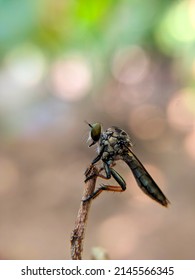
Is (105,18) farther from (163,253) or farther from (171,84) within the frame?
(171,84)

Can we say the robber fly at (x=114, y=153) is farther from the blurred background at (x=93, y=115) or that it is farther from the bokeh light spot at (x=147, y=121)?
the bokeh light spot at (x=147, y=121)

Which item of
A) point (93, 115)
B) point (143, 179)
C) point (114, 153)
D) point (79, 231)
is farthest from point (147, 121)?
point (79, 231)

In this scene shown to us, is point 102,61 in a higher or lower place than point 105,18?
higher

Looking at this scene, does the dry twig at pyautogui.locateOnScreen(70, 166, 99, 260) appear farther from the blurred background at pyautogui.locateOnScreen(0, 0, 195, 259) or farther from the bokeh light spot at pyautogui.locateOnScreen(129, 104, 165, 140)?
the bokeh light spot at pyautogui.locateOnScreen(129, 104, 165, 140)

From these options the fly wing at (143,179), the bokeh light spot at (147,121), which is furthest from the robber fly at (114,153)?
the bokeh light spot at (147,121)

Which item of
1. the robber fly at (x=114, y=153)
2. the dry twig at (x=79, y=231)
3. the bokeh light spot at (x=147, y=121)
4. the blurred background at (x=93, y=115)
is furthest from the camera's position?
the bokeh light spot at (x=147, y=121)

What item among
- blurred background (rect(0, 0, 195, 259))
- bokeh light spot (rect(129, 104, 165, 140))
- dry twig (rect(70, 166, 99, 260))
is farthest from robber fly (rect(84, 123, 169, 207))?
bokeh light spot (rect(129, 104, 165, 140))

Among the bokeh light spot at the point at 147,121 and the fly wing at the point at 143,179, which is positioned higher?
the bokeh light spot at the point at 147,121
